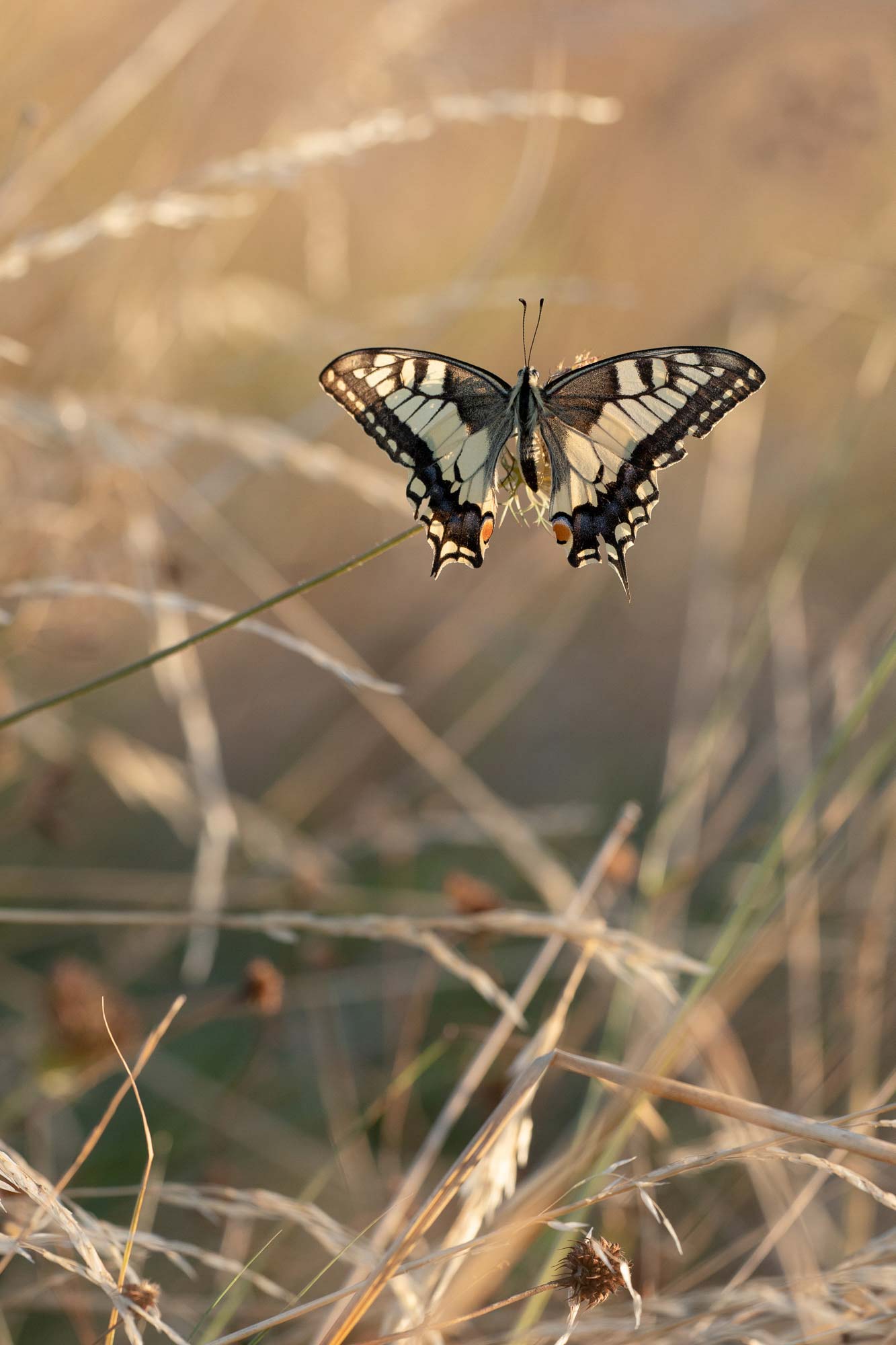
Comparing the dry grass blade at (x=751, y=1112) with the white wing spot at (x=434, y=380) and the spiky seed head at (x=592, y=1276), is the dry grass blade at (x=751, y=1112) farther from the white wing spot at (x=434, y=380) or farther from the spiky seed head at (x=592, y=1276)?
the white wing spot at (x=434, y=380)

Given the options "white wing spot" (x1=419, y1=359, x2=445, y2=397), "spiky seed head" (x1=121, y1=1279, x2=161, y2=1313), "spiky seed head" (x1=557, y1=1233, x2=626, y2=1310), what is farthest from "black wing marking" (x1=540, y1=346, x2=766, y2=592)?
"spiky seed head" (x1=121, y1=1279, x2=161, y2=1313)

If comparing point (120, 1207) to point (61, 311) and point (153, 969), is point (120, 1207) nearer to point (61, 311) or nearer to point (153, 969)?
point (153, 969)

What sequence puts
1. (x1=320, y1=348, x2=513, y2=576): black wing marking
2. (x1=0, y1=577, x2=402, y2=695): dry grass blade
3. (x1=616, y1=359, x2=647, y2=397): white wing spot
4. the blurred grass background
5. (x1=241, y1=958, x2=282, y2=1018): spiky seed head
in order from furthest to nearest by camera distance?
1. the blurred grass background
2. (x1=241, y1=958, x2=282, y2=1018): spiky seed head
3. (x1=616, y1=359, x2=647, y2=397): white wing spot
4. (x1=320, y1=348, x2=513, y2=576): black wing marking
5. (x1=0, y1=577, x2=402, y2=695): dry grass blade

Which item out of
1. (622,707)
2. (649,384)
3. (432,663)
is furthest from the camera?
(622,707)

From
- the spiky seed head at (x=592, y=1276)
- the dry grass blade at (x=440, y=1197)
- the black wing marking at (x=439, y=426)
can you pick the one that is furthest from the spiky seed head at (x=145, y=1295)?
the black wing marking at (x=439, y=426)

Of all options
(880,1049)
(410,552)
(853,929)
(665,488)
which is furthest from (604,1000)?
(665,488)

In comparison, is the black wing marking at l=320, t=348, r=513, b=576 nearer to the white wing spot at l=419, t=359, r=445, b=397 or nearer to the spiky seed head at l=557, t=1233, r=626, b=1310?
the white wing spot at l=419, t=359, r=445, b=397
